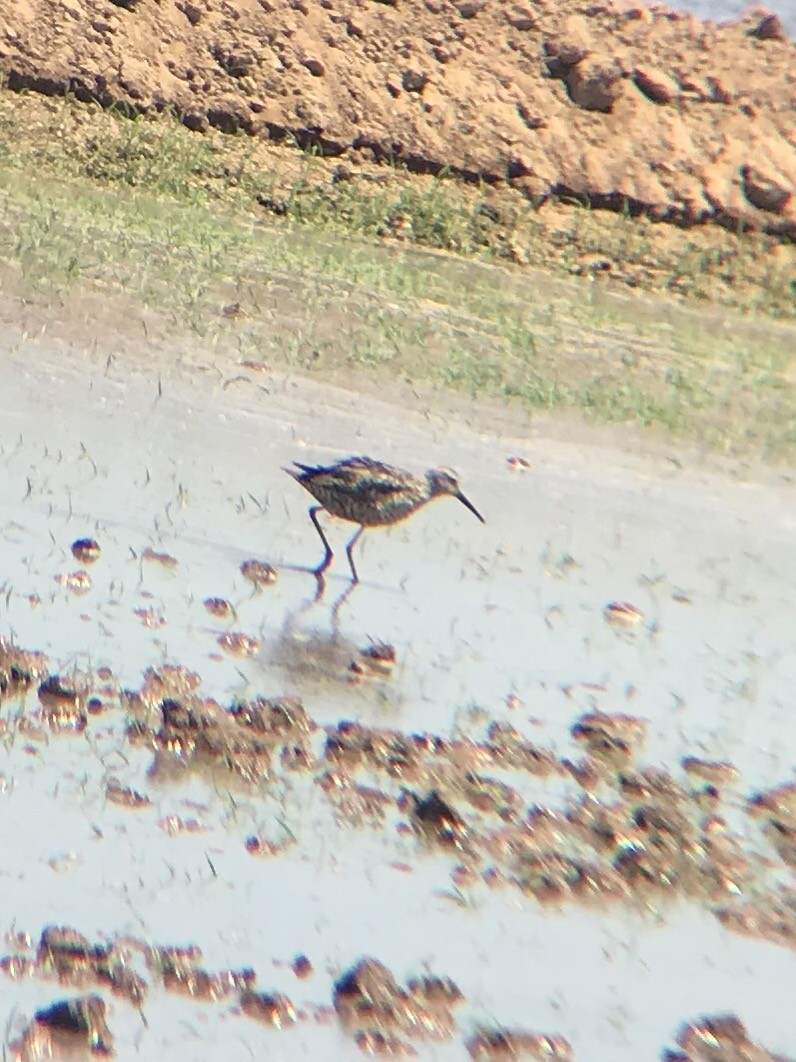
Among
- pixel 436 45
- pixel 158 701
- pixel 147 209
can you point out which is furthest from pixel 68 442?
pixel 436 45

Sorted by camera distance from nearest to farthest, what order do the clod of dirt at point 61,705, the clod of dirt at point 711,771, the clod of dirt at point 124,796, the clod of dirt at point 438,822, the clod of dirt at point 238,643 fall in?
the clod of dirt at point 124,796 < the clod of dirt at point 438,822 < the clod of dirt at point 61,705 < the clod of dirt at point 711,771 < the clod of dirt at point 238,643

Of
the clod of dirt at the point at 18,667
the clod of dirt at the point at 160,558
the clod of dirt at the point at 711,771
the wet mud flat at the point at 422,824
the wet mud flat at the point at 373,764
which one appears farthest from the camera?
the clod of dirt at the point at 160,558

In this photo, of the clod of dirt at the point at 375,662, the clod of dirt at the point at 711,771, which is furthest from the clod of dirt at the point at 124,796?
the clod of dirt at the point at 711,771

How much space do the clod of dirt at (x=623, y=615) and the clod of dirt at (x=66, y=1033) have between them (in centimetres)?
366

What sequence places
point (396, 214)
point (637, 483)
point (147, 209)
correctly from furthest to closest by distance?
point (396, 214)
point (147, 209)
point (637, 483)

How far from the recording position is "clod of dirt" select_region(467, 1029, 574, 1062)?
Answer: 4355mm

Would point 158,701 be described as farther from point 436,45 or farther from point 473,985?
point 436,45

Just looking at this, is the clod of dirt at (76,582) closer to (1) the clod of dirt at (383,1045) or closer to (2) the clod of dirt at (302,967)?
(2) the clod of dirt at (302,967)

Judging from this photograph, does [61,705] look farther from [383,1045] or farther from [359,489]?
[359,489]

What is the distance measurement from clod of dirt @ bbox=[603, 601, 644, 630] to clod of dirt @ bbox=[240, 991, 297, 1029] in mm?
3306

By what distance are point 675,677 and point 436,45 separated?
10.7m

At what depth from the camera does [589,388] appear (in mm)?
11031

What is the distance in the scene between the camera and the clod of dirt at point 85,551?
699 centimetres

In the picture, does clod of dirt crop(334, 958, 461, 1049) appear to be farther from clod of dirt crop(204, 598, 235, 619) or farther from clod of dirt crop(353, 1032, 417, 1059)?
clod of dirt crop(204, 598, 235, 619)
